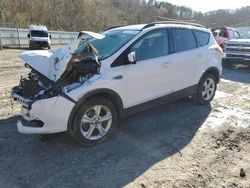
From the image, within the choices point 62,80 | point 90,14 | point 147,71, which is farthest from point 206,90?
point 90,14

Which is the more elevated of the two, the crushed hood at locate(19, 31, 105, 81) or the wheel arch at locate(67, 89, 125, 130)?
the crushed hood at locate(19, 31, 105, 81)

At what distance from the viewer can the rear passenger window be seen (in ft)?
21.1

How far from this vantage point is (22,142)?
4.75 meters

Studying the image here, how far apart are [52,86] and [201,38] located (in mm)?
3807

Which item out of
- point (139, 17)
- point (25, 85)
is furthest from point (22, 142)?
point (139, 17)

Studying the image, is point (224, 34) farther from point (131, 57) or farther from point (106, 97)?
point (106, 97)

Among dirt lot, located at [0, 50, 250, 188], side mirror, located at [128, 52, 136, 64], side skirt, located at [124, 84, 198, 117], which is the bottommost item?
dirt lot, located at [0, 50, 250, 188]

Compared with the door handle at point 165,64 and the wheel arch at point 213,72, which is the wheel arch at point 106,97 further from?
the wheel arch at point 213,72

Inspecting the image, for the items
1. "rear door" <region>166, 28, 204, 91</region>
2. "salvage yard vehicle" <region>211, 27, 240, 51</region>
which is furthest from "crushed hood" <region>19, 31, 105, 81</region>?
"salvage yard vehicle" <region>211, 27, 240, 51</region>

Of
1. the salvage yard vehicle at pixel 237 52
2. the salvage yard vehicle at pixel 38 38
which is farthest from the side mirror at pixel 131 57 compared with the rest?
the salvage yard vehicle at pixel 38 38

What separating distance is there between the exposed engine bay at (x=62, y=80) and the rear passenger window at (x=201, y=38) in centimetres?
286

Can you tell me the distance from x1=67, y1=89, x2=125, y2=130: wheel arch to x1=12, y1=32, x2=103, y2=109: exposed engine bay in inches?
9.4

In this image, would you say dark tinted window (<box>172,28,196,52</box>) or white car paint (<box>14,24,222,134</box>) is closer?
white car paint (<box>14,24,222,134</box>)

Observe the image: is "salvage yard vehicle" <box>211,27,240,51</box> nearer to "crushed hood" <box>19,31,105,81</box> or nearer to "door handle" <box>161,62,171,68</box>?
"door handle" <box>161,62,171,68</box>
